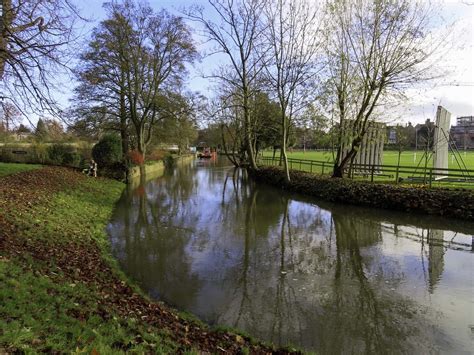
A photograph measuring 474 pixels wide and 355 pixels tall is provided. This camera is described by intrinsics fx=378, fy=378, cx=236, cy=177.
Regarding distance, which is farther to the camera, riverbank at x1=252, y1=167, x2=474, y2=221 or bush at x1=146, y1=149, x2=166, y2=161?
bush at x1=146, y1=149, x2=166, y2=161

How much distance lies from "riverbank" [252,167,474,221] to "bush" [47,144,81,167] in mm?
15213

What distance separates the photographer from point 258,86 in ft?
85.9

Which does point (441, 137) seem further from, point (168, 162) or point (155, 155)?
point (168, 162)

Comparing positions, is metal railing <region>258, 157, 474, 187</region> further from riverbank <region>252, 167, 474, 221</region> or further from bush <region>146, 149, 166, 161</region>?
bush <region>146, 149, 166, 161</region>

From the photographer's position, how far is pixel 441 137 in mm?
20984

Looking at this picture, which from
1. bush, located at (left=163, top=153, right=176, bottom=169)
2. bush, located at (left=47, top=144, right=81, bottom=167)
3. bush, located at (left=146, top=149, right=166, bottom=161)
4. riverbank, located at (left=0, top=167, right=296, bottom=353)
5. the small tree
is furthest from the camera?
bush, located at (left=163, top=153, right=176, bottom=169)

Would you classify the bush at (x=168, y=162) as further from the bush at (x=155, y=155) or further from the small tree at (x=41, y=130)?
the small tree at (x=41, y=130)

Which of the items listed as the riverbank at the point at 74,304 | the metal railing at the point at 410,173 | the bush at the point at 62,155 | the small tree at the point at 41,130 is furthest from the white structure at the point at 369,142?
the bush at the point at 62,155

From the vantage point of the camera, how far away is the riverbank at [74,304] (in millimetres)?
4008

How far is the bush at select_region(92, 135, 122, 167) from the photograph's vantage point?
25.4 metres

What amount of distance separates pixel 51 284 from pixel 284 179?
63.8 feet

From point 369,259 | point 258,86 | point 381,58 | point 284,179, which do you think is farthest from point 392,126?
point 369,259

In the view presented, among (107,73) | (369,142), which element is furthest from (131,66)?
(369,142)

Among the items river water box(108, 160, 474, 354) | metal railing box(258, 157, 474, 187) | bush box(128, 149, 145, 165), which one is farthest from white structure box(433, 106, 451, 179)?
bush box(128, 149, 145, 165)
